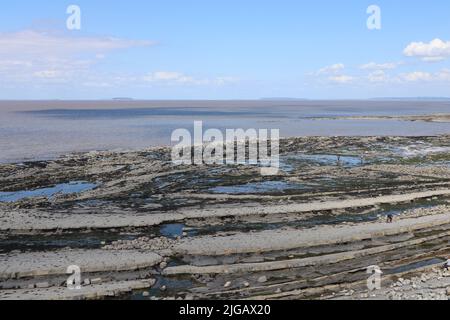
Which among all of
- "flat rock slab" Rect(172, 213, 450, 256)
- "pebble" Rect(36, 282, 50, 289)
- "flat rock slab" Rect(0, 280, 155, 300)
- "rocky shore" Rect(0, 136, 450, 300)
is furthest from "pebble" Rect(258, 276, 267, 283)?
"pebble" Rect(36, 282, 50, 289)

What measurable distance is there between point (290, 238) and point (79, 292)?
10802 mm

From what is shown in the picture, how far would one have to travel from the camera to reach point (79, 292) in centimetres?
1723

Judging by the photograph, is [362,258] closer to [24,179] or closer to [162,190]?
[162,190]

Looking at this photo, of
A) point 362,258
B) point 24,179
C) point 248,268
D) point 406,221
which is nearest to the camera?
point 248,268

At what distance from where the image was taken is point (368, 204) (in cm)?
3058

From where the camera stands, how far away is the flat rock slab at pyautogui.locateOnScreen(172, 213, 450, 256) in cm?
2186

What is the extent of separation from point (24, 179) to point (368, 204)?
93.7 feet

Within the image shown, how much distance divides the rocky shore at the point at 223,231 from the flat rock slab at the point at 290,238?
0.07 meters

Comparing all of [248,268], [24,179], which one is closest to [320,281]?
[248,268]

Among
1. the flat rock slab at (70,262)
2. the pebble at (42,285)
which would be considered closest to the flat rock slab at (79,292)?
the pebble at (42,285)

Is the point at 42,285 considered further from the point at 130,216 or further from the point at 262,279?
the point at 130,216

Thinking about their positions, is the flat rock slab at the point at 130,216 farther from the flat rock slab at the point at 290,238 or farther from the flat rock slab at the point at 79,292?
the flat rock slab at the point at 79,292

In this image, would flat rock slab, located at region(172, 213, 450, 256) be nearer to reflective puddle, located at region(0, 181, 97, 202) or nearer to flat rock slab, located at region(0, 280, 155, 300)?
flat rock slab, located at region(0, 280, 155, 300)

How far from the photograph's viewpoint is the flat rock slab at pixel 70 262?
1916 cm
